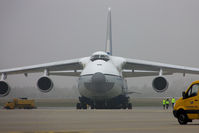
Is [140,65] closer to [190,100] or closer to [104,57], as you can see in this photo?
[104,57]

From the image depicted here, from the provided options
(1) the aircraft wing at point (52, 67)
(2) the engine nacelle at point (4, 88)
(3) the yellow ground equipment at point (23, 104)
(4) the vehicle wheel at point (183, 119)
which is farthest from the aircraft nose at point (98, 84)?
(4) the vehicle wheel at point (183, 119)

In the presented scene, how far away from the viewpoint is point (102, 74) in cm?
2783

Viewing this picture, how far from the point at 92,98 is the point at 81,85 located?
3.86 feet

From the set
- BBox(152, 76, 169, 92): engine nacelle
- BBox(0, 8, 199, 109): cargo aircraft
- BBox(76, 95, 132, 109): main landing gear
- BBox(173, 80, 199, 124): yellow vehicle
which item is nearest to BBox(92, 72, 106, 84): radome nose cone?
BBox(0, 8, 199, 109): cargo aircraft

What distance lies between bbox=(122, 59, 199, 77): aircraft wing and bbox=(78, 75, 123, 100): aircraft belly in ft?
6.55

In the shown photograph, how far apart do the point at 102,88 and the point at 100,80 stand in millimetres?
642

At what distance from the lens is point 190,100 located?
1477cm

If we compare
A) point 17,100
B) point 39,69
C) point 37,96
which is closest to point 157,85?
point 39,69

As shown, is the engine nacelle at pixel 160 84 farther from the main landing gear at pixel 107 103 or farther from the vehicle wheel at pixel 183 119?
the vehicle wheel at pixel 183 119

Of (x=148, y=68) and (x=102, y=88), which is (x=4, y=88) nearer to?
(x=102, y=88)

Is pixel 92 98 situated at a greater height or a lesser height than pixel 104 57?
lesser

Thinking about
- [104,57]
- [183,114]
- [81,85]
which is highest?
[104,57]

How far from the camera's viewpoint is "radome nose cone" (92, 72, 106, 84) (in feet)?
90.4

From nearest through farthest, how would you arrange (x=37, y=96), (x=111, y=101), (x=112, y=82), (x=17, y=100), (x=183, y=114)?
(x=183, y=114)
(x=112, y=82)
(x=111, y=101)
(x=17, y=100)
(x=37, y=96)
